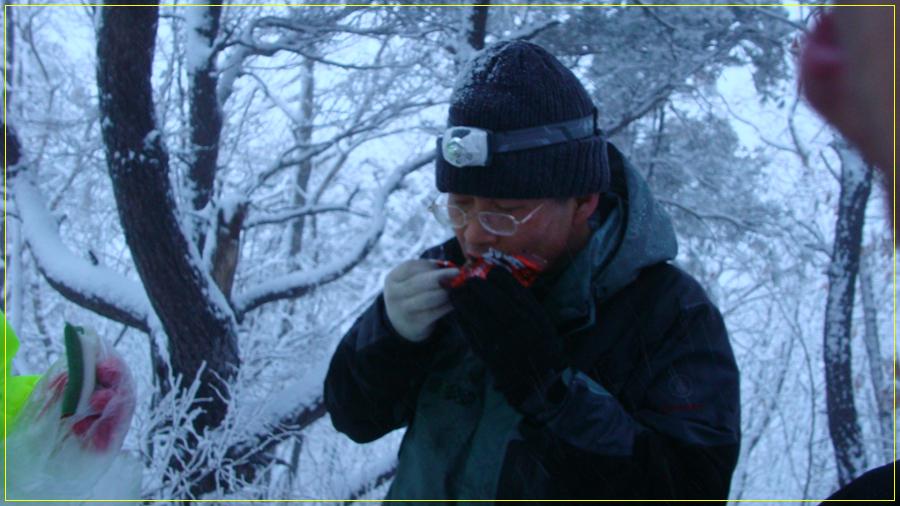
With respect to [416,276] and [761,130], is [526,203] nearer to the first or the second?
[416,276]

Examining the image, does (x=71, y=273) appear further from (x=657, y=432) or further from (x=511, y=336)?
(x=657, y=432)

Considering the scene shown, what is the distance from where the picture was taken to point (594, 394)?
99 cm

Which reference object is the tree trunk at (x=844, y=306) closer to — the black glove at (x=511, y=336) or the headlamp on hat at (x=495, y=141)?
the headlamp on hat at (x=495, y=141)

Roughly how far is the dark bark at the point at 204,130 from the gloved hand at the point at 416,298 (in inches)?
111

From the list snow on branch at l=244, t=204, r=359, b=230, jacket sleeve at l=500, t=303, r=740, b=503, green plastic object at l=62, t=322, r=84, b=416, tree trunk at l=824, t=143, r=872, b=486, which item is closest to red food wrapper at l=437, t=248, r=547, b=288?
jacket sleeve at l=500, t=303, r=740, b=503

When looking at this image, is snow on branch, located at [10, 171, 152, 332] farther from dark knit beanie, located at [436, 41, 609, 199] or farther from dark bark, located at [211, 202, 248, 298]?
dark knit beanie, located at [436, 41, 609, 199]

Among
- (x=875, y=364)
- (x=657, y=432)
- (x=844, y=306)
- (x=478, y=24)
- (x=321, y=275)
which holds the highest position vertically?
(x=478, y=24)

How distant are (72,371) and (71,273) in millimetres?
2615

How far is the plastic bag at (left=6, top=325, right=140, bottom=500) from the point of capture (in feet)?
3.36

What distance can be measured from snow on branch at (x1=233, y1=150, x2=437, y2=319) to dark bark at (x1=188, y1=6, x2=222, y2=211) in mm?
675

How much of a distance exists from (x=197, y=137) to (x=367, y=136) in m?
1.36

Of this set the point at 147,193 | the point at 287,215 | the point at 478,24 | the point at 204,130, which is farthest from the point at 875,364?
the point at 204,130

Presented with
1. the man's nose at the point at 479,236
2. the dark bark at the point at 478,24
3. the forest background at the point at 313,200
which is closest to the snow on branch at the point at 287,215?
the forest background at the point at 313,200

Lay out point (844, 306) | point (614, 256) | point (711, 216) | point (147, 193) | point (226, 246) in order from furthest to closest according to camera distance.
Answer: point (711, 216) < point (226, 246) < point (844, 306) < point (147, 193) < point (614, 256)
